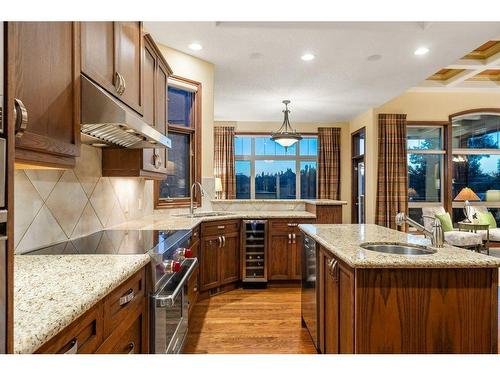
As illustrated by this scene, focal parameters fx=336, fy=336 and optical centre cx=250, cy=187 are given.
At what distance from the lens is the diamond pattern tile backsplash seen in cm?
155

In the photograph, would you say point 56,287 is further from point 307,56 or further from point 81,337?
point 307,56

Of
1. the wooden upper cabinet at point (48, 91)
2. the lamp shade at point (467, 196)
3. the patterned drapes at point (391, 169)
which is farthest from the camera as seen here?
the patterned drapes at point (391, 169)

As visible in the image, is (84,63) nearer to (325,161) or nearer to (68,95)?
(68,95)

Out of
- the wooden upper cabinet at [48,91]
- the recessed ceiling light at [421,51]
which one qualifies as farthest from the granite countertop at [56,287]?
the recessed ceiling light at [421,51]

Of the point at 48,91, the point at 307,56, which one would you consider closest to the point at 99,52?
the point at 48,91

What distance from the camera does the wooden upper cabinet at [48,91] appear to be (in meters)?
0.99

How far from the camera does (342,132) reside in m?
8.00

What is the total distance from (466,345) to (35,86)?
2050mm

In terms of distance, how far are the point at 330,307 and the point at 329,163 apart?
6.22 metres

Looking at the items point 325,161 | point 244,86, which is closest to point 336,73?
point 244,86

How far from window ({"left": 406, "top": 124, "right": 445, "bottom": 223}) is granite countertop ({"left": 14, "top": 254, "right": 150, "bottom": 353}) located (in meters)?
6.50

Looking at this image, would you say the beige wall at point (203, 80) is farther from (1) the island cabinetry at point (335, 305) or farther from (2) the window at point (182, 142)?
(1) the island cabinetry at point (335, 305)

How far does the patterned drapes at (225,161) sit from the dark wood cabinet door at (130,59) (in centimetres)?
556
